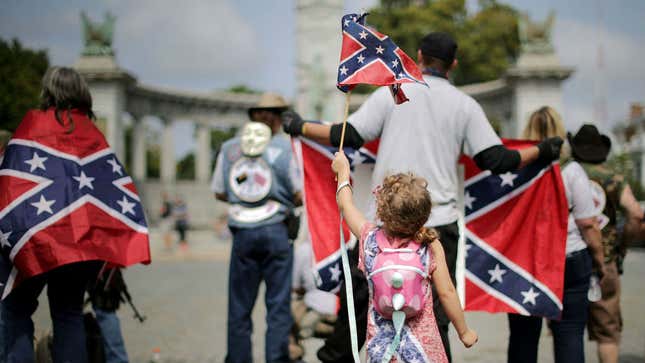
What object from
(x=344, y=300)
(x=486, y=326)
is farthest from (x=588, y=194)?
(x=486, y=326)

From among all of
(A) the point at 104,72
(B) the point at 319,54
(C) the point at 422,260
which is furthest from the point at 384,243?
(A) the point at 104,72

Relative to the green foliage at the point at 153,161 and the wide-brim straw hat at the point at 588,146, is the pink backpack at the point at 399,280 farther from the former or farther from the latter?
the green foliage at the point at 153,161

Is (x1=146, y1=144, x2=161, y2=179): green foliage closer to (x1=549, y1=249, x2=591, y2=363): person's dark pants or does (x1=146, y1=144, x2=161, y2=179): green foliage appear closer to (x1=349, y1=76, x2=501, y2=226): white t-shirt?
(x1=549, y1=249, x2=591, y2=363): person's dark pants

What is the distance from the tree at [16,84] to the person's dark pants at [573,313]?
30807mm

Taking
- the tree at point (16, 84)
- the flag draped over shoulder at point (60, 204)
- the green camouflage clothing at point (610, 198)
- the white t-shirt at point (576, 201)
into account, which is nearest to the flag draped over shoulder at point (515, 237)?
the white t-shirt at point (576, 201)

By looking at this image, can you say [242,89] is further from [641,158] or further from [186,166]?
[641,158]

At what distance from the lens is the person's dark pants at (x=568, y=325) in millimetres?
4203

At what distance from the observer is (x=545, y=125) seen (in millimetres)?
4625

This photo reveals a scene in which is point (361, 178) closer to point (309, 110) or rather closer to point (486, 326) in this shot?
point (486, 326)

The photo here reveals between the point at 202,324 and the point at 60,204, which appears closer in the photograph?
the point at 60,204

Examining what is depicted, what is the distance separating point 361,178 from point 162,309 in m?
5.17

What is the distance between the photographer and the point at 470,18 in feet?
163

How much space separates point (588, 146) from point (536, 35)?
92.6ft

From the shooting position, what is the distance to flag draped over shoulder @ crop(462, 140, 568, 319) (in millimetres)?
4227
